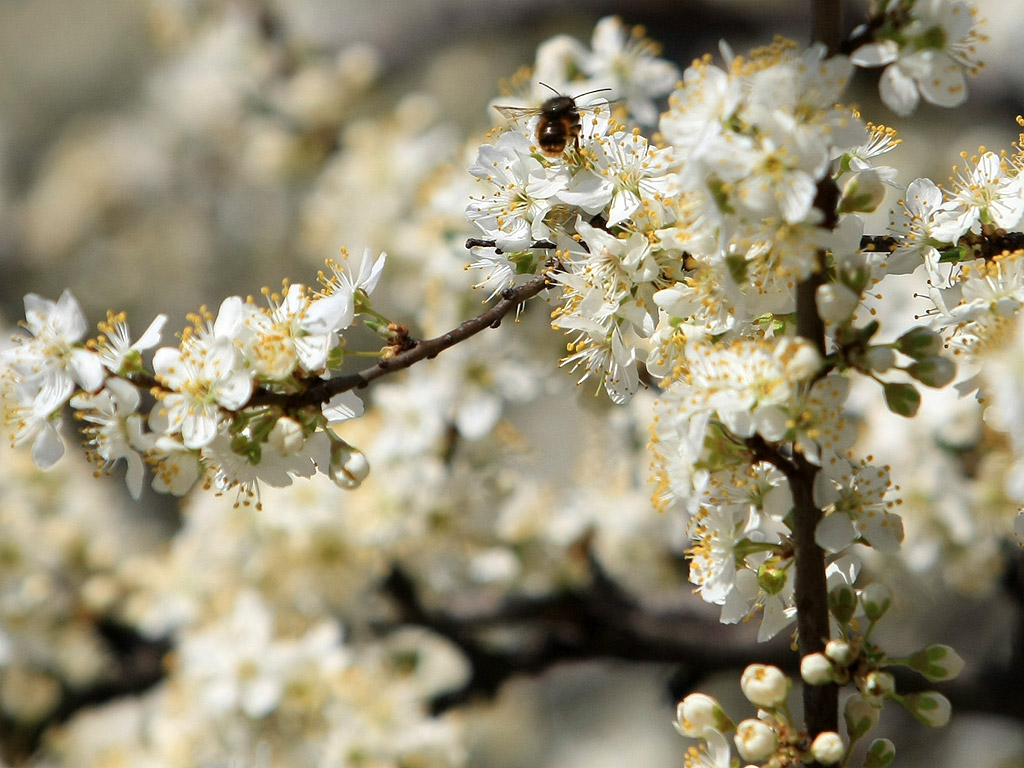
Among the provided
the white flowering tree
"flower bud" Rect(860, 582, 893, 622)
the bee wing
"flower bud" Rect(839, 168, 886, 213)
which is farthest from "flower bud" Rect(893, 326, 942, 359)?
the bee wing

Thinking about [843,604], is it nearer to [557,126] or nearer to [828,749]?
[828,749]

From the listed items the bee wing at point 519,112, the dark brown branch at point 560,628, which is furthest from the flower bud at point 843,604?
the dark brown branch at point 560,628

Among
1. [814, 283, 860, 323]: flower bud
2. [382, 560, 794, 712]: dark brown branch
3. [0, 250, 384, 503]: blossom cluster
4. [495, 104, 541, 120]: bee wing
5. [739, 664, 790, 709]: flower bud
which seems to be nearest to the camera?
[814, 283, 860, 323]: flower bud

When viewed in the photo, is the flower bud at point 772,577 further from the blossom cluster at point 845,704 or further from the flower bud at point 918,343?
the flower bud at point 918,343

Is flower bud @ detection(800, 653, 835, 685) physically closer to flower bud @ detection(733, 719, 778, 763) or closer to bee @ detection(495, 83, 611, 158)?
flower bud @ detection(733, 719, 778, 763)

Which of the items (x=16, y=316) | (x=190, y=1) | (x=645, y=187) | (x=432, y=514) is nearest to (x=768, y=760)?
(x=645, y=187)

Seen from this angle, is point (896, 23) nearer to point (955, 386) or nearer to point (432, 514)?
point (955, 386)

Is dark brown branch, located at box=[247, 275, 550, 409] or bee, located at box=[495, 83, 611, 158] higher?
bee, located at box=[495, 83, 611, 158]
